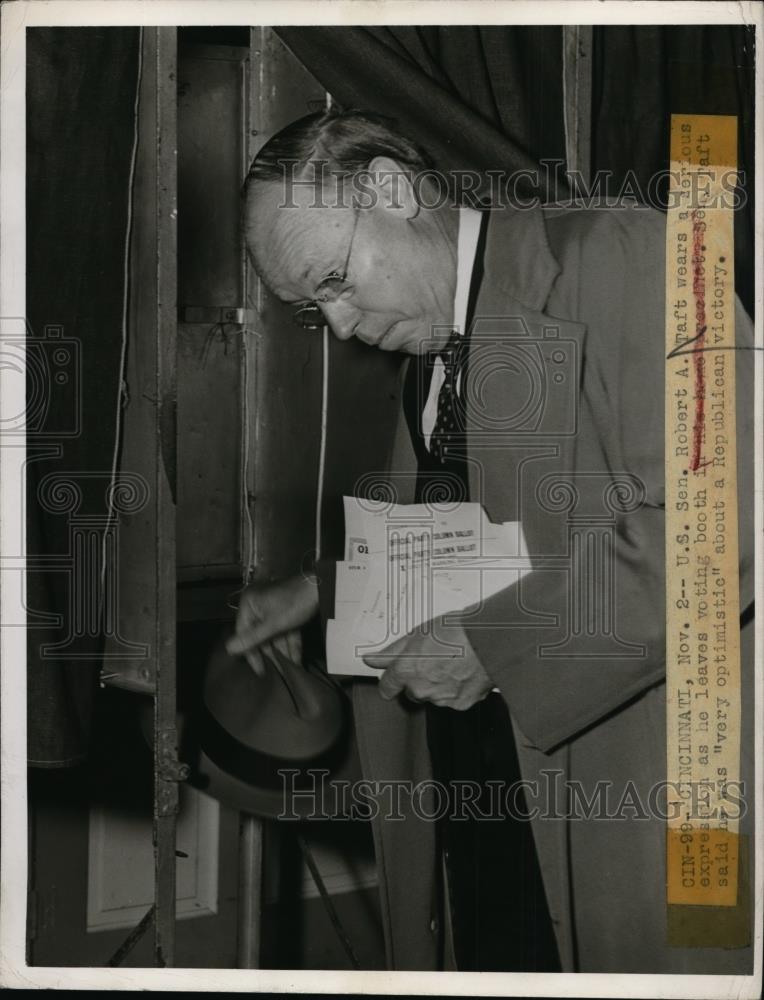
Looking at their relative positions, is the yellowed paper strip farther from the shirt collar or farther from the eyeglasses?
the eyeglasses

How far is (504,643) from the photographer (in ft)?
6.54

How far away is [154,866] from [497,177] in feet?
4.36

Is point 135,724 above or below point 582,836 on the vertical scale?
above

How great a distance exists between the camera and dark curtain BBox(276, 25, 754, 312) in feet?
6.54

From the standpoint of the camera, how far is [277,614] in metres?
2.03

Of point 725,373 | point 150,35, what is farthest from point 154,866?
point 150,35

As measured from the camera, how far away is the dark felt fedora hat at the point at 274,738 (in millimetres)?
2031

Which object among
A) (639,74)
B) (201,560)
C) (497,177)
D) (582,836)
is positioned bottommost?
(582,836)

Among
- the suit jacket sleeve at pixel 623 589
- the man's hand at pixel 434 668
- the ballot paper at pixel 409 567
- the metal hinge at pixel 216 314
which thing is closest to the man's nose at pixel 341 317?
the metal hinge at pixel 216 314

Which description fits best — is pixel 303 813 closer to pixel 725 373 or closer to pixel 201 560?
pixel 201 560

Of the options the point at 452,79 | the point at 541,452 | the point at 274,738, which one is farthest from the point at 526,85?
the point at 274,738

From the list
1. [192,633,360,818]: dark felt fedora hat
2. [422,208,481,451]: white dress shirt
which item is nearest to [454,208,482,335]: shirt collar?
[422,208,481,451]: white dress shirt

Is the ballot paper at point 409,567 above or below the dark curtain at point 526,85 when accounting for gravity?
below

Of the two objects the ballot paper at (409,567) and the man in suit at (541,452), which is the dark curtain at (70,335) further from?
the ballot paper at (409,567)
